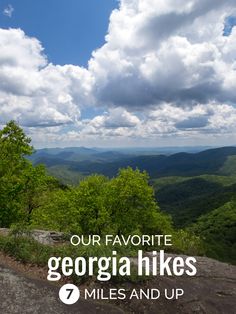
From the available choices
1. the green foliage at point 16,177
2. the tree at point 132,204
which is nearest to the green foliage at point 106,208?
the tree at point 132,204

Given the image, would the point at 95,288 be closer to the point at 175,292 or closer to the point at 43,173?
the point at 175,292

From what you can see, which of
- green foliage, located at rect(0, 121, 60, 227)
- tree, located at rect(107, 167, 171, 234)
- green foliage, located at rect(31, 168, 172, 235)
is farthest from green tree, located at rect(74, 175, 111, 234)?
green foliage, located at rect(0, 121, 60, 227)

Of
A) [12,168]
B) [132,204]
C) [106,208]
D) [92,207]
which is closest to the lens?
[12,168]

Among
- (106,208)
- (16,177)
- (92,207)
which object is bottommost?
(106,208)

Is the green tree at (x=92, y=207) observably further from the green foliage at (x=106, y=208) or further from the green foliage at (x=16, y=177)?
the green foliage at (x=16, y=177)

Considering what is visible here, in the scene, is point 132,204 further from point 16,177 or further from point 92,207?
point 16,177

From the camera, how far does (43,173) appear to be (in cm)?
4688

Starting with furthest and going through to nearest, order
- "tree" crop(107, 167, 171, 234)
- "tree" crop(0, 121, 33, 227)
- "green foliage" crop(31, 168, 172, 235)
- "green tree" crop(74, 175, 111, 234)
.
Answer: "tree" crop(107, 167, 171, 234) < "green foliage" crop(31, 168, 172, 235) < "green tree" crop(74, 175, 111, 234) < "tree" crop(0, 121, 33, 227)

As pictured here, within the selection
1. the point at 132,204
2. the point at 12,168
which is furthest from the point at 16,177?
the point at 132,204

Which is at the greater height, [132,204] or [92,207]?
[132,204]

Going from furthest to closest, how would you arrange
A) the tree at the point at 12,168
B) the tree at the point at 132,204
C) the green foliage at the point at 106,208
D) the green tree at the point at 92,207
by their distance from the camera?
the tree at the point at 132,204 → the green foliage at the point at 106,208 → the green tree at the point at 92,207 → the tree at the point at 12,168

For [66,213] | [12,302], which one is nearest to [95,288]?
[12,302]

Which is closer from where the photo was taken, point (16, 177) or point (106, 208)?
point (16, 177)

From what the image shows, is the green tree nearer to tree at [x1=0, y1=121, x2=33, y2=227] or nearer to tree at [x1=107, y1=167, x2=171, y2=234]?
tree at [x1=107, y1=167, x2=171, y2=234]
